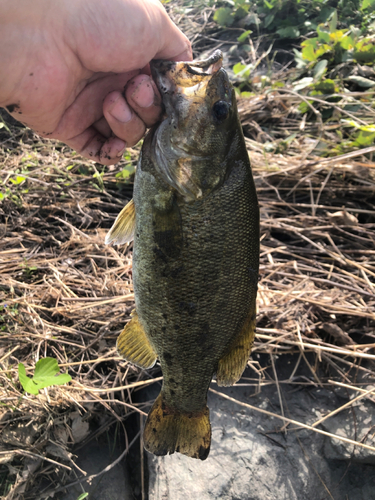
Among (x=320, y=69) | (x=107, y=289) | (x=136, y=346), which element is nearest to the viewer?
(x=136, y=346)

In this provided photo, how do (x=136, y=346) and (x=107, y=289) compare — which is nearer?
(x=136, y=346)

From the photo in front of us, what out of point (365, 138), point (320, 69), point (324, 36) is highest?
point (324, 36)

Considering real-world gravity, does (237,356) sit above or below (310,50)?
below

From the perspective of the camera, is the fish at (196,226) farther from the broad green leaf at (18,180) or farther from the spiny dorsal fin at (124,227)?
the broad green leaf at (18,180)

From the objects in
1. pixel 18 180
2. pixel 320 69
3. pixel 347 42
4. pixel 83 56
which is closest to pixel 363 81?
pixel 320 69

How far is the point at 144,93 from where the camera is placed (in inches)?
67.2

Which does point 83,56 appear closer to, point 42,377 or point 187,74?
point 187,74

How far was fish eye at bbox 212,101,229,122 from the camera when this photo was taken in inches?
62.3

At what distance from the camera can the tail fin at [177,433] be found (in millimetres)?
1841

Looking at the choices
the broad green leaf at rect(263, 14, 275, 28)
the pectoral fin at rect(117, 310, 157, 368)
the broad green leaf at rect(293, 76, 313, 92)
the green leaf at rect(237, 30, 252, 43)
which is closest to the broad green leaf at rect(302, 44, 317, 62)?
the broad green leaf at rect(293, 76, 313, 92)

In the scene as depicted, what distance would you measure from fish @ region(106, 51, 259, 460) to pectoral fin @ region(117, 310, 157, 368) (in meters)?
0.14

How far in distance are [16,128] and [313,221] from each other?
434cm

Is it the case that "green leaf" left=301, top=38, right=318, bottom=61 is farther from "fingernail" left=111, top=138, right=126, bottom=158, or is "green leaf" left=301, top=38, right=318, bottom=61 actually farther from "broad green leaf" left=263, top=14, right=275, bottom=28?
"fingernail" left=111, top=138, right=126, bottom=158

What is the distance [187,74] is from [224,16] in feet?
19.5
